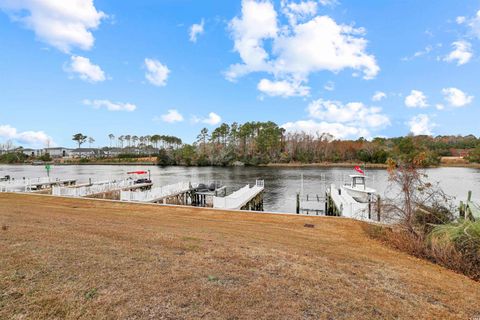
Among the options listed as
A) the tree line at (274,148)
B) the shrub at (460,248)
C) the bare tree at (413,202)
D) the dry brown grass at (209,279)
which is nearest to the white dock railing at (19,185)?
the dry brown grass at (209,279)

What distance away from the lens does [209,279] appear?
4.56m

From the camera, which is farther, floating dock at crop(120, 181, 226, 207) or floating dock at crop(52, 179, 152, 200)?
floating dock at crop(52, 179, 152, 200)

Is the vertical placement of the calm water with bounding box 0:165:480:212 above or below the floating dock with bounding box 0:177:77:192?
below

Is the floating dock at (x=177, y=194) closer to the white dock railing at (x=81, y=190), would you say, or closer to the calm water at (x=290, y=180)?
the white dock railing at (x=81, y=190)

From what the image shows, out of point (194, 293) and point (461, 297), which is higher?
point (194, 293)

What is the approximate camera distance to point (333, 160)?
95562 mm

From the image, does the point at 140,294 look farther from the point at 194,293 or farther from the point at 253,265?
the point at 253,265

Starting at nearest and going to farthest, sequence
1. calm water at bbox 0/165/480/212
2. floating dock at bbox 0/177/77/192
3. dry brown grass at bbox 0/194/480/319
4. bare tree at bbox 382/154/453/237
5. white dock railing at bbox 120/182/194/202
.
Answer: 1. dry brown grass at bbox 0/194/480/319
2. bare tree at bbox 382/154/453/237
3. white dock railing at bbox 120/182/194/202
4. floating dock at bbox 0/177/77/192
5. calm water at bbox 0/165/480/212

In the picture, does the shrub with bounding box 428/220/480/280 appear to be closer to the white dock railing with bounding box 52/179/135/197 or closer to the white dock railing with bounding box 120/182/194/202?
the white dock railing with bounding box 120/182/194/202

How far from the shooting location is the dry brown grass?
3631mm

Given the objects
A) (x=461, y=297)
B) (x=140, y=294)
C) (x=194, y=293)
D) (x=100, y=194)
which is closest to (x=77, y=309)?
(x=140, y=294)

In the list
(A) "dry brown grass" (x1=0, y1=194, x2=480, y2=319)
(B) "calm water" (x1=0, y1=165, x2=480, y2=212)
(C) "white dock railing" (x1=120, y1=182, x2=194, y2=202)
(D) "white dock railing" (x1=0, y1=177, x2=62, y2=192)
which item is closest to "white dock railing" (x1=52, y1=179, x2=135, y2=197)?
(C) "white dock railing" (x1=120, y1=182, x2=194, y2=202)

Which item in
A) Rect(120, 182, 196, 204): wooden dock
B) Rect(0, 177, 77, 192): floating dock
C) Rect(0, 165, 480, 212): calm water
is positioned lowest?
Rect(0, 165, 480, 212): calm water

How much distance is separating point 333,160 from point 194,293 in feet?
321
